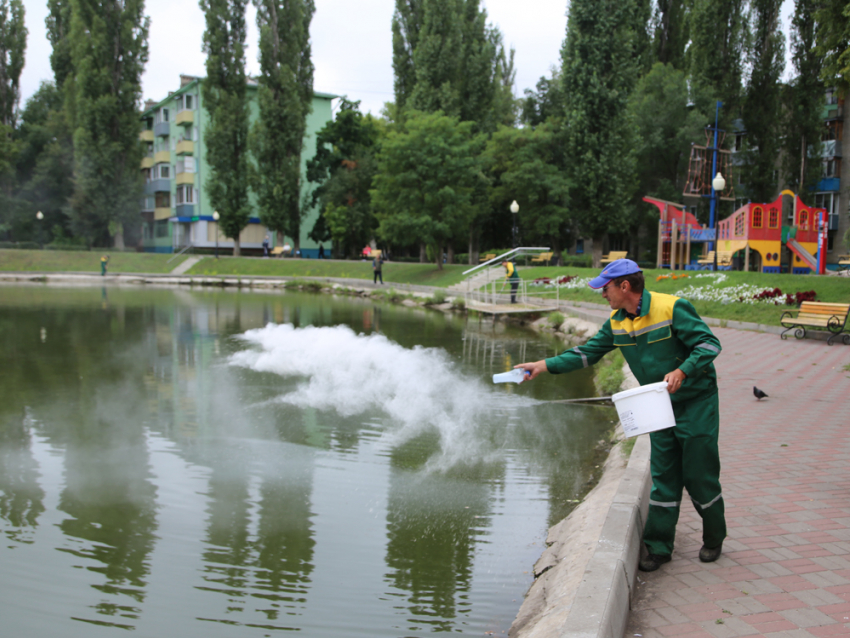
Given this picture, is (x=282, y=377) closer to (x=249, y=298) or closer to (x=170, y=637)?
(x=170, y=637)

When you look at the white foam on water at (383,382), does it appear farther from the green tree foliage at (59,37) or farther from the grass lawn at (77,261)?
the green tree foliage at (59,37)

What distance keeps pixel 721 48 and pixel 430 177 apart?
17827mm

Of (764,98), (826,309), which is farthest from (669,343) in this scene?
(764,98)

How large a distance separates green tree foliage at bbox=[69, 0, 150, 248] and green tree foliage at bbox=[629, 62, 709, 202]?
35803 mm

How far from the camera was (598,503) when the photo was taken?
5.30m

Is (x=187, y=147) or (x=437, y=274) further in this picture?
(x=187, y=147)

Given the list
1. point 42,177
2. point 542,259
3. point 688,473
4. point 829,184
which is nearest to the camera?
point 688,473

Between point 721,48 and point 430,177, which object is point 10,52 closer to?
point 430,177

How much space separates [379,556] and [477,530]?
0.91 m

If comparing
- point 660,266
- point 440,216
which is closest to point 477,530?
point 660,266

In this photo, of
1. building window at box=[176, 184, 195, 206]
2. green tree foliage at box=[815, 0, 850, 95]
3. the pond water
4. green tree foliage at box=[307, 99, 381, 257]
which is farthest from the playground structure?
building window at box=[176, 184, 195, 206]

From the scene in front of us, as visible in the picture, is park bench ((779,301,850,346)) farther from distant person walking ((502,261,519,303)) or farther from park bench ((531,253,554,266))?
park bench ((531,253,554,266))

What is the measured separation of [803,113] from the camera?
121ft

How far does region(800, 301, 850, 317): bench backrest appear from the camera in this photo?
1391cm
